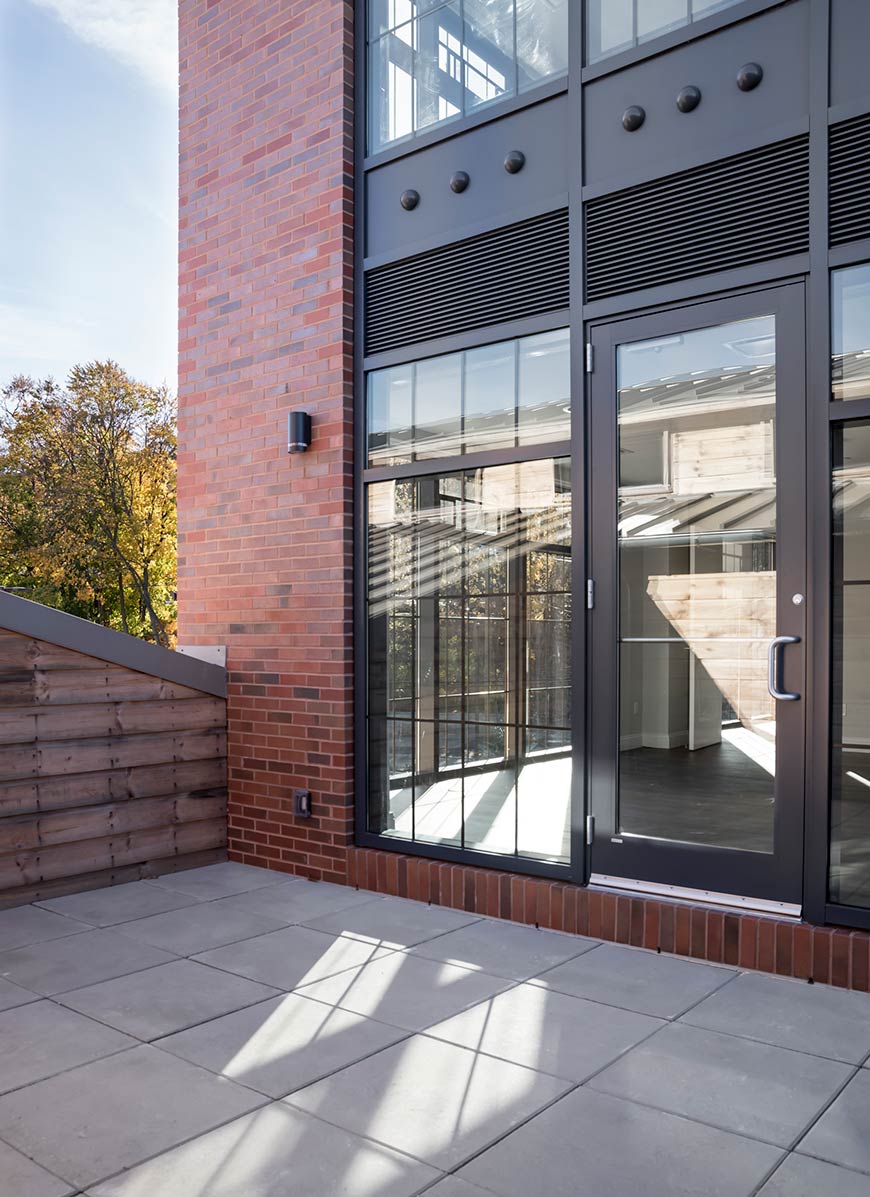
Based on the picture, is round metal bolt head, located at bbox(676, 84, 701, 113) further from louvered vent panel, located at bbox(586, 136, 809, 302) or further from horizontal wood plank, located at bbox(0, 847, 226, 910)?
horizontal wood plank, located at bbox(0, 847, 226, 910)

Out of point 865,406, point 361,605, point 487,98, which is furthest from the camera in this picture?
point 361,605

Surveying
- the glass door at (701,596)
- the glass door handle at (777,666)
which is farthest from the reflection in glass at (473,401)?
the glass door handle at (777,666)

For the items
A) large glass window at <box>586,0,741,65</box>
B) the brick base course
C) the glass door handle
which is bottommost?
the brick base course

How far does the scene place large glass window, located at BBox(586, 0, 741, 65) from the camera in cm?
364

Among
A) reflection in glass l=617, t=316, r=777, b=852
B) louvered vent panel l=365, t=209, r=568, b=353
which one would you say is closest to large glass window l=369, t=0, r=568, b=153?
louvered vent panel l=365, t=209, r=568, b=353

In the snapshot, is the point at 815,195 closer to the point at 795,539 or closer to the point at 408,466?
the point at 795,539

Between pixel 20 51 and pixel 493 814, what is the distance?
1902 centimetres

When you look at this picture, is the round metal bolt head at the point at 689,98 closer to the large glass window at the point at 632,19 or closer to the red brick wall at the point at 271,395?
the large glass window at the point at 632,19

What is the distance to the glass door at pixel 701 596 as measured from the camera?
340 cm

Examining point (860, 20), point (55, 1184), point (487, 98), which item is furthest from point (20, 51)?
point (55, 1184)

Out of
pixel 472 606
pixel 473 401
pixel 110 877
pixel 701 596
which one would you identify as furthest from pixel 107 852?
pixel 701 596

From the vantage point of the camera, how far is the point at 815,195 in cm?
336

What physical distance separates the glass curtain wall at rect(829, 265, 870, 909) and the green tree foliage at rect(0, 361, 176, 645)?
19537 mm

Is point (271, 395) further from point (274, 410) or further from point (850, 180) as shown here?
point (850, 180)
